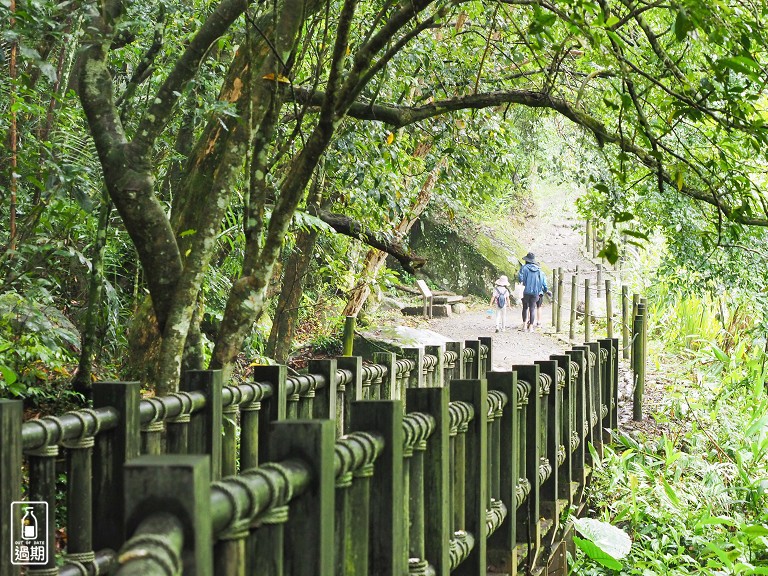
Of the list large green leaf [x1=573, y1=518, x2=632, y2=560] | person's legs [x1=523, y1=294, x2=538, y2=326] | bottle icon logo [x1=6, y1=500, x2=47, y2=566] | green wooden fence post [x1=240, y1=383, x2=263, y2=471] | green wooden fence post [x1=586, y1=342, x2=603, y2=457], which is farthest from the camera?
person's legs [x1=523, y1=294, x2=538, y2=326]

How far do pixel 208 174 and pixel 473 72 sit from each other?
281 centimetres

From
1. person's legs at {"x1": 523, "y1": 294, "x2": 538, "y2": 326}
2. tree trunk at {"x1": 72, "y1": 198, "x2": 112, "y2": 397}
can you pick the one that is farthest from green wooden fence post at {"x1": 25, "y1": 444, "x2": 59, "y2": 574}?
person's legs at {"x1": 523, "y1": 294, "x2": 538, "y2": 326}

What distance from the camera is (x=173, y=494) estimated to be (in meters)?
1.38

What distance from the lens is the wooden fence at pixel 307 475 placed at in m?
1.45

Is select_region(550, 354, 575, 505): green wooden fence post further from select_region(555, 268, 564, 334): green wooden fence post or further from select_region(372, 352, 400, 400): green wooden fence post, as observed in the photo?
select_region(555, 268, 564, 334): green wooden fence post

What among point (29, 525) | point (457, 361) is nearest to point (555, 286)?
point (457, 361)

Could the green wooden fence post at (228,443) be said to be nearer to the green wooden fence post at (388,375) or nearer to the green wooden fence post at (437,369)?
the green wooden fence post at (388,375)

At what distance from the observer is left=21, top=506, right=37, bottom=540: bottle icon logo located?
2.48 m

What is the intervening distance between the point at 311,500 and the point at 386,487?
590 mm

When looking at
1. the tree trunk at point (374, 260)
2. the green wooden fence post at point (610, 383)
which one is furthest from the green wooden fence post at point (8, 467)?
the tree trunk at point (374, 260)

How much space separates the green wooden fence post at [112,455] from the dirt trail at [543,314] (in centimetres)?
428

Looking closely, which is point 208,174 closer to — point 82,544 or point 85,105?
point 85,105

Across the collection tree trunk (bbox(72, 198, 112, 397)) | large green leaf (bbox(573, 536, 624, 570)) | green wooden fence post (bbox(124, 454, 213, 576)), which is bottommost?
large green leaf (bbox(573, 536, 624, 570))

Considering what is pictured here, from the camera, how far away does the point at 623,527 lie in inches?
261
